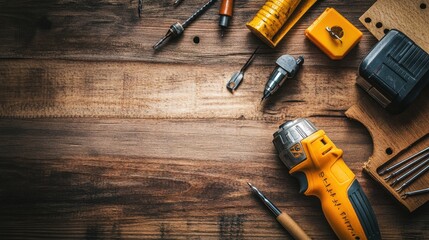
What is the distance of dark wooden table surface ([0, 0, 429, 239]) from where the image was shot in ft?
4.44

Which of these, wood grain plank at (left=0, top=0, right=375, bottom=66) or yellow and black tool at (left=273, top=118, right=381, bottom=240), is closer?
yellow and black tool at (left=273, top=118, right=381, bottom=240)

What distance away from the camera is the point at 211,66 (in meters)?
1.39

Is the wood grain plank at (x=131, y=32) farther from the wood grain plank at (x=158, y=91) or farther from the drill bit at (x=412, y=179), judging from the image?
the drill bit at (x=412, y=179)

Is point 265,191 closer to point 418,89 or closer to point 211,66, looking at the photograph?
point 211,66

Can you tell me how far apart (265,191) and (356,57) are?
0.45 meters

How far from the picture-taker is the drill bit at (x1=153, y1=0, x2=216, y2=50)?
1.37m

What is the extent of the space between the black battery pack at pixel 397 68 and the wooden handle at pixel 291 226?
1.33 feet

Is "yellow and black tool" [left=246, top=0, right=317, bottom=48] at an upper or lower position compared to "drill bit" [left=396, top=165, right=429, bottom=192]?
Answer: upper

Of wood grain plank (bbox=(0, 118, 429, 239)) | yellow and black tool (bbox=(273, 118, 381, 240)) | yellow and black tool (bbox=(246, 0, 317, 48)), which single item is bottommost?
wood grain plank (bbox=(0, 118, 429, 239))

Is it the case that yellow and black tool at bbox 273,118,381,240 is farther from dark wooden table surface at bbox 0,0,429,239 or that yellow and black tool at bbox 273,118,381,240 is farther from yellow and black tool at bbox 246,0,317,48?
yellow and black tool at bbox 246,0,317,48

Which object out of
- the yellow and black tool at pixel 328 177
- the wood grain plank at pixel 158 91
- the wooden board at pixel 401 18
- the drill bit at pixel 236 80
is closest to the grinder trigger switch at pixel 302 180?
the yellow and black tool at pixel 328 177

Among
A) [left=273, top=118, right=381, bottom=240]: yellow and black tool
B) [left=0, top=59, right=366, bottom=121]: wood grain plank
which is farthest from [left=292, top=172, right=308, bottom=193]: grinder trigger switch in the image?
[left=0, top=59, right=366, bottom=121]: wood grain plank

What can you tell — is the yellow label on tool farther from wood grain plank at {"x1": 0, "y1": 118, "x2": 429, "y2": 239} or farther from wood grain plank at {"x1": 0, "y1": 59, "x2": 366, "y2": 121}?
wood grain plank at {"x1": 0, "y1": 118, "x2": 429, "y2": 239}

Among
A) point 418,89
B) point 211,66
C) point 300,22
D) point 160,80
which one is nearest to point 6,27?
point 160,80
